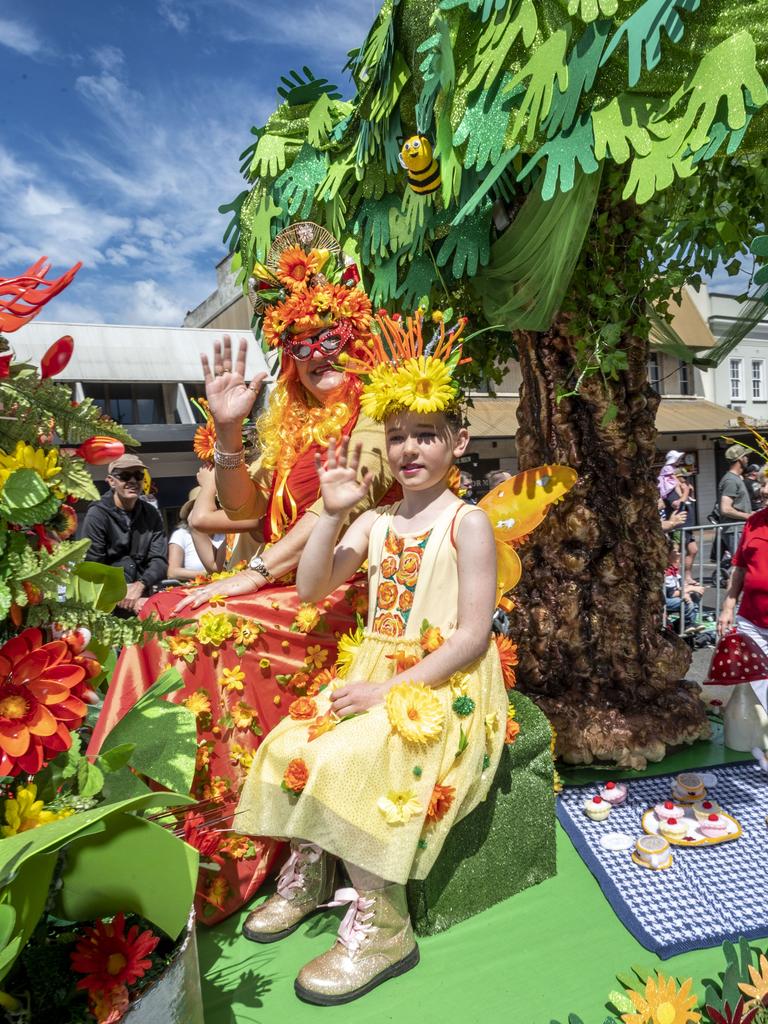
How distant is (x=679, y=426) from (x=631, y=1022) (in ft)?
54.6

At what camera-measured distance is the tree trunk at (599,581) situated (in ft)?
10.7

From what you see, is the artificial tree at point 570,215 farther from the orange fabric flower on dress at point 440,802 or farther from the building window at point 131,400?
the building window at point 131,400

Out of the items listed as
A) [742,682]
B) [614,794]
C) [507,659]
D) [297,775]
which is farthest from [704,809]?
[297,775]

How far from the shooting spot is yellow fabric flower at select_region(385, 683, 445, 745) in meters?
1.97

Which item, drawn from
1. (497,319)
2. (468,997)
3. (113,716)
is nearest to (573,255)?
(497,319)

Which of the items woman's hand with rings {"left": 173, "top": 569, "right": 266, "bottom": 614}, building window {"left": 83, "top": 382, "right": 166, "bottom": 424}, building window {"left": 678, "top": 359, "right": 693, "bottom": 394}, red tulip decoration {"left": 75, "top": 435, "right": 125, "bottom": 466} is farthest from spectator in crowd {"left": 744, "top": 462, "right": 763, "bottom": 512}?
building window {"left": 83, "top": 382, "right": 166, "bottom": 424}

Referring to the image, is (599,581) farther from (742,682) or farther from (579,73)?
(579,73)

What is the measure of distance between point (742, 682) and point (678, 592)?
286 centimetres

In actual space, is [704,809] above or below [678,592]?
below

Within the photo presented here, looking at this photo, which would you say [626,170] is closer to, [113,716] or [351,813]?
[351,813]

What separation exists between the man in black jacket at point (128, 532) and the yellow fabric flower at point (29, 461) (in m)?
3.23

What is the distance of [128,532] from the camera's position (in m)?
4.73

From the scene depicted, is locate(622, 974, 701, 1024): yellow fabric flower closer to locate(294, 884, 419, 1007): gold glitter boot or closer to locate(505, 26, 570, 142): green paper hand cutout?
locate(294, 884, 419, 1007): gold glitter boot

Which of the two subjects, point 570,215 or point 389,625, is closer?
point 389,625
